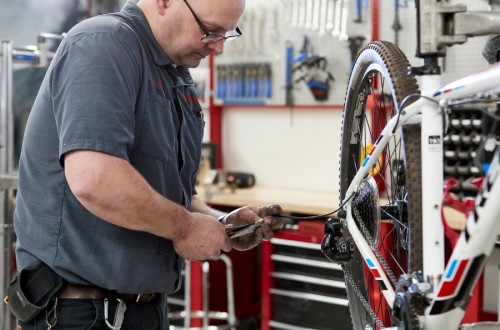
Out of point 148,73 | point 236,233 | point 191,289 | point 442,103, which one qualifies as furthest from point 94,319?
point 191,289

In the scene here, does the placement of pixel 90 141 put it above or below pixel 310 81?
below

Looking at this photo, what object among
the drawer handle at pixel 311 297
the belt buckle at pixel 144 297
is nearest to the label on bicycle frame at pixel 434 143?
the belt buckle at pixel 144 297

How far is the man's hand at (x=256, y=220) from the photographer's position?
158 centimetres

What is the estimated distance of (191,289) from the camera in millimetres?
3525

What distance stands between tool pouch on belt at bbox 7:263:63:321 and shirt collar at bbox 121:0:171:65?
0.49 metres

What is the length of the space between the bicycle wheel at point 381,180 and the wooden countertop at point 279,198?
112cm

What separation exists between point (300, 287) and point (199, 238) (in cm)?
191

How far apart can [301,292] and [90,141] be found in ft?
6.96

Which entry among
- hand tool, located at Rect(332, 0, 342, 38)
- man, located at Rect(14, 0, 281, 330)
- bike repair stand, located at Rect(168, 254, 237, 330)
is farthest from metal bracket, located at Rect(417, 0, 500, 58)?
hand tool, located at Rect(332, 0, 342, 38)

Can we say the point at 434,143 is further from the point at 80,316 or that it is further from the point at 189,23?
the point at 80,316

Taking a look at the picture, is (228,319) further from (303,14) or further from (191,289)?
(303,14)

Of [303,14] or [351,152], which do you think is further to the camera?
[303,14]

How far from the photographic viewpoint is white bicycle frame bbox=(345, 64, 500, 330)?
1.01m

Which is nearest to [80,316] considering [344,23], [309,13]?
[344,23]
